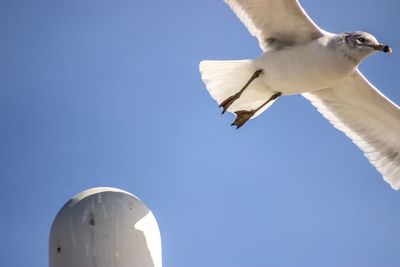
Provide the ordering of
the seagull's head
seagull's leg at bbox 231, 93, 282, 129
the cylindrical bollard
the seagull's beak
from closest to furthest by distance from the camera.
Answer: the cylindrical bollard, the seagull's beak, the seagull's head, seagull's leg at bbox 231, 93, 282, 129

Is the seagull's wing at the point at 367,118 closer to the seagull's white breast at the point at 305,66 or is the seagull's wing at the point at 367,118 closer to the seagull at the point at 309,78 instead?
the seagull at the point at 309,78

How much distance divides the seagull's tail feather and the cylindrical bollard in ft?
10.3

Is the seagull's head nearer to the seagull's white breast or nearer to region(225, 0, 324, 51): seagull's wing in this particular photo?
the seagull's white breast

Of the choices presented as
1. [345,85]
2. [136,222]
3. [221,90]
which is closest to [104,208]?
[136,222]

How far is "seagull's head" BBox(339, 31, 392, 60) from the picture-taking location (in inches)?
371

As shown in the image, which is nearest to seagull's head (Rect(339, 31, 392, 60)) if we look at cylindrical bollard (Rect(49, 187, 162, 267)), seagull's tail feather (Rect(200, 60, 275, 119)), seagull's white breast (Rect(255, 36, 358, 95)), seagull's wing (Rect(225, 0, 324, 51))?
seagull's white breast (Rect(255, 36, 358, 95))

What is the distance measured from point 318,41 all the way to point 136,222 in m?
Result: 3.49

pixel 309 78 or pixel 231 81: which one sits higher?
pixel 231 81

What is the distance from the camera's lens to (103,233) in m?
7.03

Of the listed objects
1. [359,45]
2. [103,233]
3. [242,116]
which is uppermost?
[359,45]

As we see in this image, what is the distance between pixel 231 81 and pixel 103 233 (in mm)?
3656

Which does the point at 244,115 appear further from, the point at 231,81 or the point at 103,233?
the point at 103,233

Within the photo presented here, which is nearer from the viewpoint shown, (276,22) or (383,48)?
(383,48)

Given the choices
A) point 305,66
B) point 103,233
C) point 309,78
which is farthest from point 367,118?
point 103,233
